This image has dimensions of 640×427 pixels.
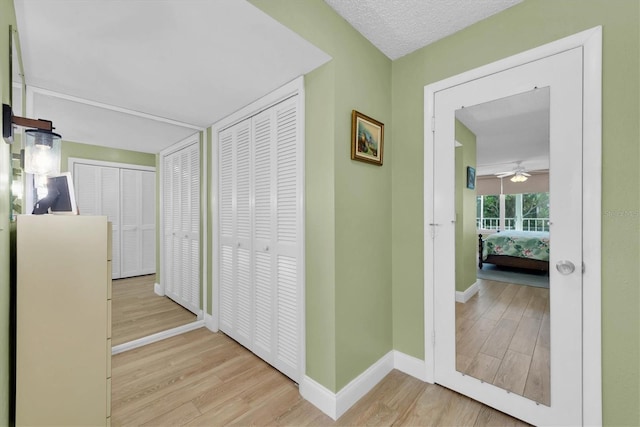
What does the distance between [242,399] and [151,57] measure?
7.36ft

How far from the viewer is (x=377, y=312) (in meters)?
1.95

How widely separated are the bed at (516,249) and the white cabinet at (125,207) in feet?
13.3

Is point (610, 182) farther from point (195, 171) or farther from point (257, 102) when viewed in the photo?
point (195, 171)

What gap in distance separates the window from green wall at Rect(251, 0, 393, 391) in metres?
0.72

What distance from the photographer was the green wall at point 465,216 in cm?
177

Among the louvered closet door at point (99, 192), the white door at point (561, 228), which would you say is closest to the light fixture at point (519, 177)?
the white door at point (561, 228)

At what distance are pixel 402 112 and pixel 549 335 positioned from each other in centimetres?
169

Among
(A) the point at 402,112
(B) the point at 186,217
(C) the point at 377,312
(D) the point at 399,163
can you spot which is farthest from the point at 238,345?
(A) the point at 402,112

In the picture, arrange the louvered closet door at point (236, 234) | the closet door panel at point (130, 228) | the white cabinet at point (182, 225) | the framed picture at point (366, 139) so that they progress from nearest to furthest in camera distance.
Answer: the framed picture at point (366, 139), the louvered closet door at point (236, 234), the white cabinet at point (182, 225), the closet door panel at point (130, 228)

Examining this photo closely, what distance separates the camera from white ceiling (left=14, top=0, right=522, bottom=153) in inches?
49.7

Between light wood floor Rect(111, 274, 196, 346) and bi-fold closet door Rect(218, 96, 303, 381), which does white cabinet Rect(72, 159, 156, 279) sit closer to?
light wood floor Rect(111, 274, 196, 346)

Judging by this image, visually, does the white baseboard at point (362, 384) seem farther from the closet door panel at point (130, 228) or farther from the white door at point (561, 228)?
the closet door panel at point (130, 228)

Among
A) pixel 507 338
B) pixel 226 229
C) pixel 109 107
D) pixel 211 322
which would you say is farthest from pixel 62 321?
pixel 507 338

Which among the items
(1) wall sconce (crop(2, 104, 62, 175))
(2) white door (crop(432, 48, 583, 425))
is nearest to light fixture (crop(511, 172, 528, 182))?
(2) white door (crop(432, 48, 583, 425))
